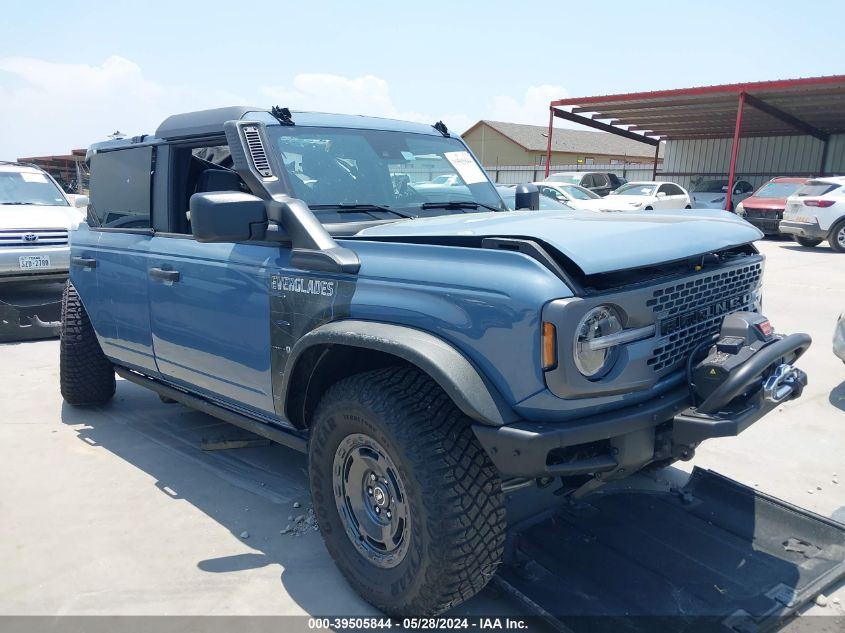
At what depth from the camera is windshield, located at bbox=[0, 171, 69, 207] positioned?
9061 mm

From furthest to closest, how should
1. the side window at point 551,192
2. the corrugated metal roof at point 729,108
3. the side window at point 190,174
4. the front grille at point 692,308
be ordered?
the corrugated metal roof at point 729,108 < the side window at point 551,192 < the side window at point 190,174 < the front grille at point 692,308

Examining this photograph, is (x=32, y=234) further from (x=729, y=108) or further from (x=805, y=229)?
(x=729, y=108)

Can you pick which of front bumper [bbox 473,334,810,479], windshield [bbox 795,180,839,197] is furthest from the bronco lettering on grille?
windshield [bbox 795,180,839,197]

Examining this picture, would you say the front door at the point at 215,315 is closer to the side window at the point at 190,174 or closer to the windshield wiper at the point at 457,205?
the side window at the point at 190,174

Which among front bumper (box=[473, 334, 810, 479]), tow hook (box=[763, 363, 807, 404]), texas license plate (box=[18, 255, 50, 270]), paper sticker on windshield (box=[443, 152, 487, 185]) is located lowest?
texas license plate (box=[18, 255, 50, 270])

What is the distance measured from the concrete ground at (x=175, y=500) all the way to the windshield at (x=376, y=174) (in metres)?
1.62

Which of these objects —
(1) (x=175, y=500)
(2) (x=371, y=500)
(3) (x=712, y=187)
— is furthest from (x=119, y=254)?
(3) (x=712, y=187)

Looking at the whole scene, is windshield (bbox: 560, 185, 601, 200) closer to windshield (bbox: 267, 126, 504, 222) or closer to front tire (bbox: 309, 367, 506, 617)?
windshield (bbox: 267, 126, 504, 222)

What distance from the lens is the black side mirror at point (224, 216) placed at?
2805 millimetres

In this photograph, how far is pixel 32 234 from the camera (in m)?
8.07

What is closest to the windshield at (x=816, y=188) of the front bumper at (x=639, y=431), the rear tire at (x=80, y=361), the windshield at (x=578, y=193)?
the windshield at (x=578, y=193)

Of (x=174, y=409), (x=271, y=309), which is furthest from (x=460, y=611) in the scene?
(x=174, y=409)

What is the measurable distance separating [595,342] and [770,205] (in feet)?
56.2

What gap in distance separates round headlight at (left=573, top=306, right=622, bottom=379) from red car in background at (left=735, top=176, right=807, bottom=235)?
1639 centimetres
